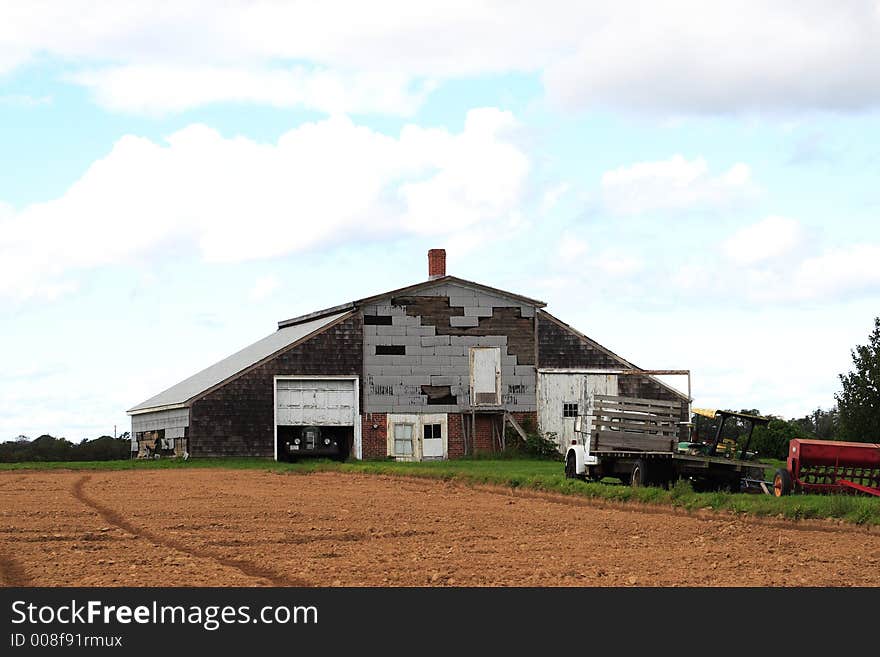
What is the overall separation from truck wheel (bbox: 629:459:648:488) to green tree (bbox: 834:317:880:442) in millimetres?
33039

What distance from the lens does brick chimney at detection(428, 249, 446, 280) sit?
50.7m

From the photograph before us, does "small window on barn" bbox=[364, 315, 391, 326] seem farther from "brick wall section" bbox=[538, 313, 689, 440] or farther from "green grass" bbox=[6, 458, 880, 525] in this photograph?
"green grass" bbox=[6, 458, 880, 525]

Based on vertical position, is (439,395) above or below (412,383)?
below

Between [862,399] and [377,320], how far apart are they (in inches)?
979

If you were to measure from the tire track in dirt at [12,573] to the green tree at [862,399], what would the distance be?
47.7 metres

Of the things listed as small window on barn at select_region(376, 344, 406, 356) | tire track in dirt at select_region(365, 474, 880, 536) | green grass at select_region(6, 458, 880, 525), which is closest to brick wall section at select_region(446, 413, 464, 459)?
small window on barn at select_region(376, 344, 406, 356)

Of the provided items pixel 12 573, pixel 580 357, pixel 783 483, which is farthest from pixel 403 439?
pixel 12 573

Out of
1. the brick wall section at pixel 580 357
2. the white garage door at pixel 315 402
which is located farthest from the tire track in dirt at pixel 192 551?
the brick wall section at pixel 580 357

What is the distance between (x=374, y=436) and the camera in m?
46.9

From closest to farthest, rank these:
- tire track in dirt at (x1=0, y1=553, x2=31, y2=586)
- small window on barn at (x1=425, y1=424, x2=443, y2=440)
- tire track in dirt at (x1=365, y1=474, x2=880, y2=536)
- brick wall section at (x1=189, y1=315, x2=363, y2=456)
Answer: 1. tire track in dirt at (x1=0, y1=553, x2=31, y2=586)
2. tire track in dirt at (x1=365, y1=474, x2=880, y2=536)
3. brick wall section at (x1=189, y1=315, x2=363, y2=456)
4. small window on barn at (x1=425, y1=424, x2=443, y2=440)

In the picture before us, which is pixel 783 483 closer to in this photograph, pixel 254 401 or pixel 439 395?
pixel 439 395

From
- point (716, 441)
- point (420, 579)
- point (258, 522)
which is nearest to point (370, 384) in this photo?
point (716, 441)

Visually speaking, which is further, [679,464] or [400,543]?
[679,464]
